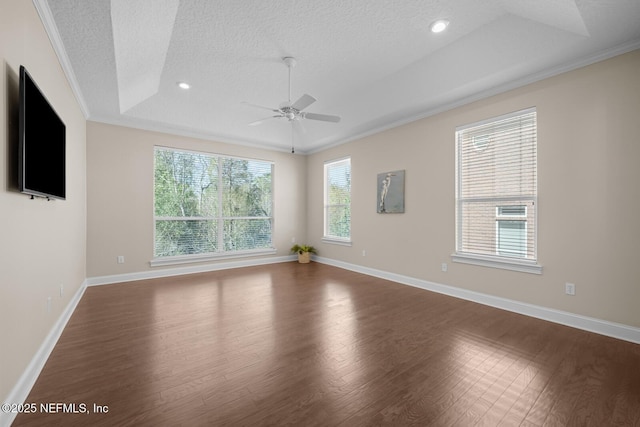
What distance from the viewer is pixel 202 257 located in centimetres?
559

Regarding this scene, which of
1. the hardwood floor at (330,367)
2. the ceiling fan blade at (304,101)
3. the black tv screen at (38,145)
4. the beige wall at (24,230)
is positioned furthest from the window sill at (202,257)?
the ceiling fan blade at (304,101)

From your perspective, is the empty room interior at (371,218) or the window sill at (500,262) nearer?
the empty room interior at (371,218)

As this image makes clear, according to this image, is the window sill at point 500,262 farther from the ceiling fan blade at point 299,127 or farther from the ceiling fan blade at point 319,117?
the ceiling fan blade at point 299,127

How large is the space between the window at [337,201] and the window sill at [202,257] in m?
1.53

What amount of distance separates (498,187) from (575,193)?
30.5 inches

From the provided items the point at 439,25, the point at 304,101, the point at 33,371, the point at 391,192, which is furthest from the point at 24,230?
the point at 391,192

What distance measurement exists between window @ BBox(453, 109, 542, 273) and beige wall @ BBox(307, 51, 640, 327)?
104mm

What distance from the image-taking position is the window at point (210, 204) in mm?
5246

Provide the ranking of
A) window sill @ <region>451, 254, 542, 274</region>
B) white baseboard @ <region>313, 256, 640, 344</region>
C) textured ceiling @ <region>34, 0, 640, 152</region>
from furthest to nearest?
window sill @ <region>451, 254, 542, 274</region> < white baseboard @ <region>313, 256, 640, 344</region> < textured ceiling @ <region>34, 0, 640, 152</region>

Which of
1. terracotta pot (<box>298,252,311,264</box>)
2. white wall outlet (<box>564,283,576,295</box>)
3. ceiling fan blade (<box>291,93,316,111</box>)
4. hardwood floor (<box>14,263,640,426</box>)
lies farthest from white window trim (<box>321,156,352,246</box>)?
white wall outlet (<box>564,283,576,295</box>)

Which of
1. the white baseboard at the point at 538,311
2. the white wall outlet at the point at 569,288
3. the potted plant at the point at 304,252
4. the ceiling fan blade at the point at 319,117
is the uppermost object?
the ceiling fan blade at the point at 319,117

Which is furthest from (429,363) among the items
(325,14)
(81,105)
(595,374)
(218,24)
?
(81,105)

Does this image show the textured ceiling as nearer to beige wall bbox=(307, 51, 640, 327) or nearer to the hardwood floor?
beige wall bbox=(307, 51, 640, 327)

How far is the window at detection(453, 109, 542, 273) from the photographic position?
333 cm
